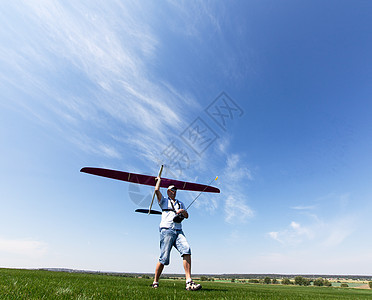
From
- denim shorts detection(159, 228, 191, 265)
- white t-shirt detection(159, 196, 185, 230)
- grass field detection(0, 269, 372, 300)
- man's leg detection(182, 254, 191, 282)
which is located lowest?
grass field detection(0, 269, 372, 300)

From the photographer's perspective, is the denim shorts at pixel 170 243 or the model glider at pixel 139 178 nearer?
the denim shorts at pixel 170 243

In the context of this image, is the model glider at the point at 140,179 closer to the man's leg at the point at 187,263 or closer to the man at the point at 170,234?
the man at the point at 170,234

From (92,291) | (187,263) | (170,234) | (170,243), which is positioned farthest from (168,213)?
(92,291)

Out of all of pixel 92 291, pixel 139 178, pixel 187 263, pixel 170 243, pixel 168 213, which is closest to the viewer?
pixel 92 291

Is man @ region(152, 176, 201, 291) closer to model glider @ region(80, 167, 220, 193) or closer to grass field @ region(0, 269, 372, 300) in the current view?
grass field @ region(0, 269, 372, 300)

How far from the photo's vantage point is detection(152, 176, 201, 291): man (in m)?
5.27

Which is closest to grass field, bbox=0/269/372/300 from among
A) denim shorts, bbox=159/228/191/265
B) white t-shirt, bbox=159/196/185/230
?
denim shorts, bbox=159/228/191/265

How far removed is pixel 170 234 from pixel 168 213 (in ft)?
1.80

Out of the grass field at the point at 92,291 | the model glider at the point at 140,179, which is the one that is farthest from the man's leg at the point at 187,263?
the model glider at the point at 140,179

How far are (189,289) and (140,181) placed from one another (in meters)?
6.11

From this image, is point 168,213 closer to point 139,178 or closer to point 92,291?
point 92,291

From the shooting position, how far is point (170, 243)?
5.40 m

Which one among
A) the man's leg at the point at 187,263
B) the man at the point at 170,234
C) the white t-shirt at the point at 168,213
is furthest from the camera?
the white t-shirt at the point at 168,213

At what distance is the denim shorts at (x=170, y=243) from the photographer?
5316 millimetres
